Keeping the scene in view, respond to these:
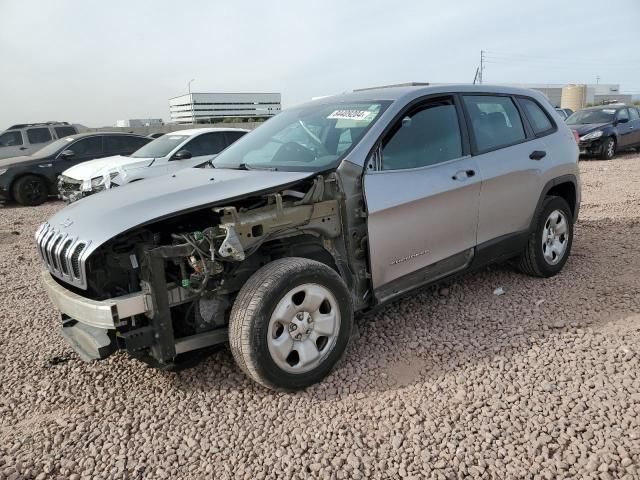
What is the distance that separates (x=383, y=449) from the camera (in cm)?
241

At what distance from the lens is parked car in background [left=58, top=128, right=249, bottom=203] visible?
884 cm

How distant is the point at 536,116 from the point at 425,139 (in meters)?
1.63

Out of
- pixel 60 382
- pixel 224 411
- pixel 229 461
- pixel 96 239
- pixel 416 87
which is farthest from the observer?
pixel 416 87

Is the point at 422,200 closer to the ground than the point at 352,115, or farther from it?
closer to the ground

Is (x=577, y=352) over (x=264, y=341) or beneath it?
beneath

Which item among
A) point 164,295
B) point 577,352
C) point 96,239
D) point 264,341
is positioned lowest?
point 577,352

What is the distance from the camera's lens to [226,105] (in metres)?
58.4

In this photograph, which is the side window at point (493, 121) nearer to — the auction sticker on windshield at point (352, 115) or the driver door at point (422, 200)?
the driver door at point (422, 200)

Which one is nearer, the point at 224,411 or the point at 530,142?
the point at 224,411

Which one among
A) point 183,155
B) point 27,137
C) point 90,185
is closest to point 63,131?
point 27,137

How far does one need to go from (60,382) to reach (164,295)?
4.01 ft

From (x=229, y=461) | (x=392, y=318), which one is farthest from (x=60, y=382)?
(x=392, y=318)

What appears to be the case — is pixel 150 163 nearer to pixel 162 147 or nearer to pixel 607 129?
pixel 162 147

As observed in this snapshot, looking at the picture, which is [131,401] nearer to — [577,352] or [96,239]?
[96,239]
